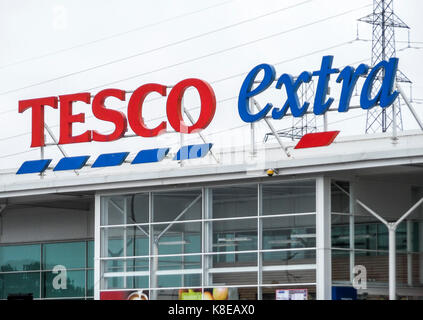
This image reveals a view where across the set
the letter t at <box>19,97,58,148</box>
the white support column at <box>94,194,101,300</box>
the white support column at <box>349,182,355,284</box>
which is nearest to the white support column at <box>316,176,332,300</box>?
the white support column at <box>349,182,355,284</box>

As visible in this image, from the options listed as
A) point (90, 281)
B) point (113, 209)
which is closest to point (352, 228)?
point (113, 209)

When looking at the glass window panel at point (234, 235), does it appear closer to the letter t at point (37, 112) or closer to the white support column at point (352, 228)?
the white support column at point (352, 228)

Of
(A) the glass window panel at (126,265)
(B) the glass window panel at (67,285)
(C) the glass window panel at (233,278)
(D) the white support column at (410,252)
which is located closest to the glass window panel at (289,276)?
(C) the glass window panel at (233,278)

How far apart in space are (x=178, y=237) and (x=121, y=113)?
6.12 metres

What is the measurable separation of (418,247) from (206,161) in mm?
6893

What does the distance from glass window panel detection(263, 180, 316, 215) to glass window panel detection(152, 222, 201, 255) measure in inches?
96.6

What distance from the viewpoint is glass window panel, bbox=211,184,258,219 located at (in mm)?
26141

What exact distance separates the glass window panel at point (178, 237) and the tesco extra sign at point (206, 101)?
3442 millimetres

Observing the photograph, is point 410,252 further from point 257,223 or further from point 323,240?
point 257,223

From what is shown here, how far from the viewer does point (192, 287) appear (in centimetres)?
2672

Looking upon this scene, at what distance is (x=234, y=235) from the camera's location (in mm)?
26312

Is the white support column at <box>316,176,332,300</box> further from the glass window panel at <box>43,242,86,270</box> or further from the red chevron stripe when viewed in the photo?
the glass window panel at <box>43,242,86,270</box>
